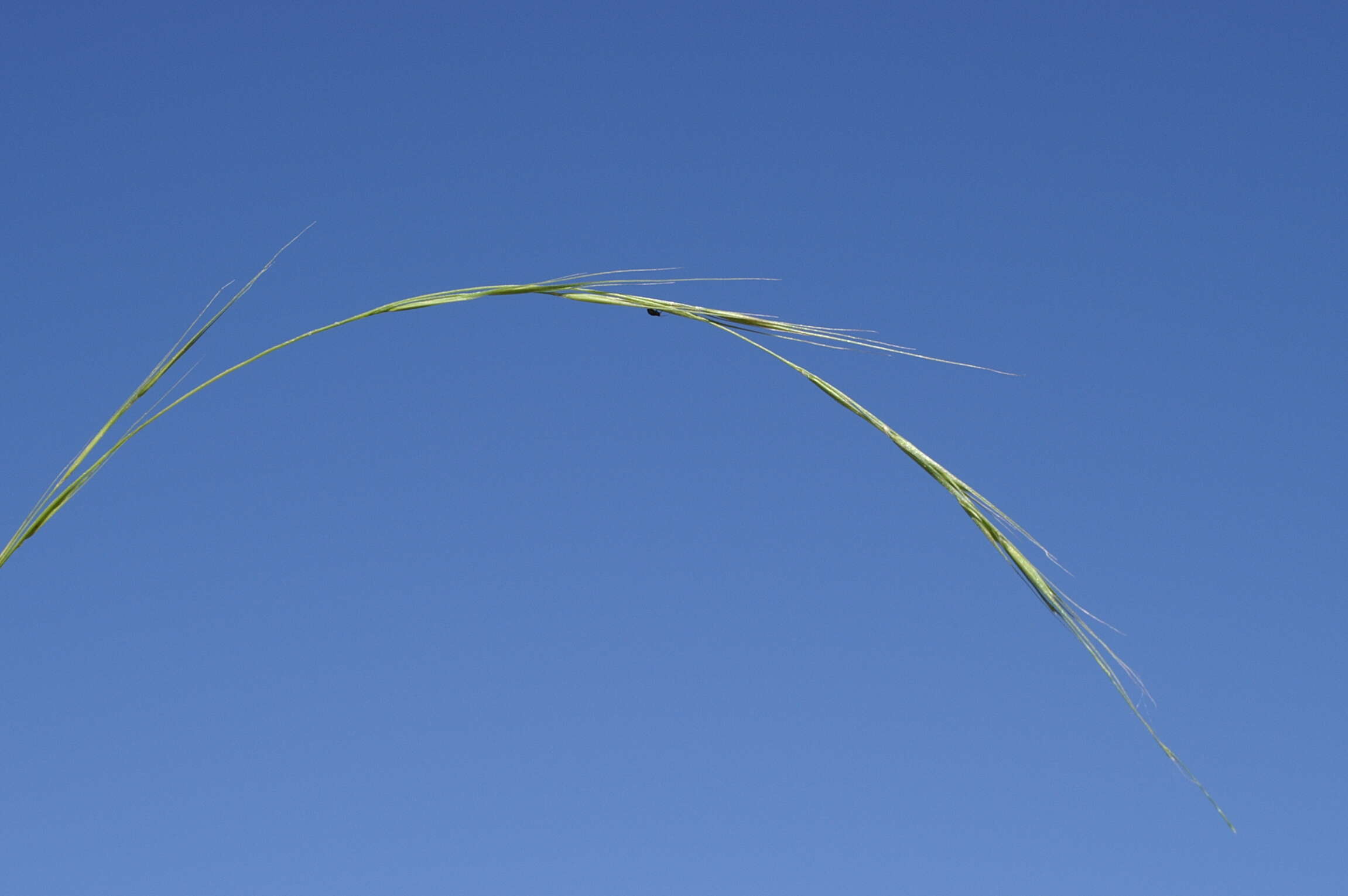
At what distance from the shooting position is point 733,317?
94.3 inches

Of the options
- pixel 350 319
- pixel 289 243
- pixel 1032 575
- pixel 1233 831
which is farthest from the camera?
pixel 289 243

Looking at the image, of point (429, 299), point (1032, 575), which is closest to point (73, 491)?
point (429, 299)

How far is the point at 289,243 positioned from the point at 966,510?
161 centimetres

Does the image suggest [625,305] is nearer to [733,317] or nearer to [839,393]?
[733,317]

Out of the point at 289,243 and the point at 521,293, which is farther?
the point at 289,243

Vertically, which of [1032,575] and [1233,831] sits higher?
[1032,575]

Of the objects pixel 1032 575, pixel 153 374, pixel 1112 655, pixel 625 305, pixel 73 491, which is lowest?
pixel 73 491

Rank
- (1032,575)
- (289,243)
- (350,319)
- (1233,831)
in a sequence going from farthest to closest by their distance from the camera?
(289,243)
(350,319)
(1032,575)
(1233,831)

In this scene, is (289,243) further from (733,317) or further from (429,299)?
(733,317)

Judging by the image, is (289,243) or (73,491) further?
(289,243)

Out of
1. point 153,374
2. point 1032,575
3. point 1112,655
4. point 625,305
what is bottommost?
point 153,374

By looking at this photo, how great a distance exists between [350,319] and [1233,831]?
1.80 metres

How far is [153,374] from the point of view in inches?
92.9

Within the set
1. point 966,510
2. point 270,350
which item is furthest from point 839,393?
point 270,350
